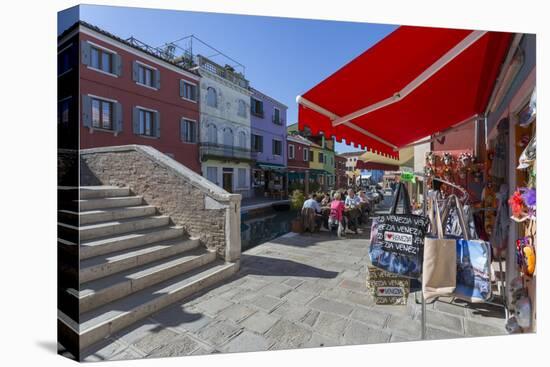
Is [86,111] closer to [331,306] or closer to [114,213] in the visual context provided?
[114,213]

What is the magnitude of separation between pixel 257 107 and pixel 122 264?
6.82m

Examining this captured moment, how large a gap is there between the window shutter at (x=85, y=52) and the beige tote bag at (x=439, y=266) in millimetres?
3571

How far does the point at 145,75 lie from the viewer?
18.1 feet

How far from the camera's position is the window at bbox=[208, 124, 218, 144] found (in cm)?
653

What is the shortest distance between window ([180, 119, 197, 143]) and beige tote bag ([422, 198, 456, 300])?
5.34 metres

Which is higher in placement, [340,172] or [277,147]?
[277,147]

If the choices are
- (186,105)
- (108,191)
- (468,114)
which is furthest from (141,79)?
(468,114)

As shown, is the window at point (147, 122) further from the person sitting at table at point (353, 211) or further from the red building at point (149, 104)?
the person sitting at table at point (353, 211)

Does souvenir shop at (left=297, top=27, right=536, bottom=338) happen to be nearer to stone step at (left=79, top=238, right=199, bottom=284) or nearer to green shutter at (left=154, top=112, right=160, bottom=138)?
stone step at (left=79, top=238, right=199, bottom=284)

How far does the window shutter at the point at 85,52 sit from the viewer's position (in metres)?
2.60

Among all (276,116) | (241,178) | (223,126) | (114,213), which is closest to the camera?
(114,213)

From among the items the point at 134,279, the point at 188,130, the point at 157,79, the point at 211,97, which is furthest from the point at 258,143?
the point at 134,279

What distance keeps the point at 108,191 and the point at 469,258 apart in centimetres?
527

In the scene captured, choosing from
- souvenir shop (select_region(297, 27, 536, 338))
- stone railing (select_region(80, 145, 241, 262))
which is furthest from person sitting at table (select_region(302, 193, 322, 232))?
souvenir shop (select_region(297, 27, 536, 338))
